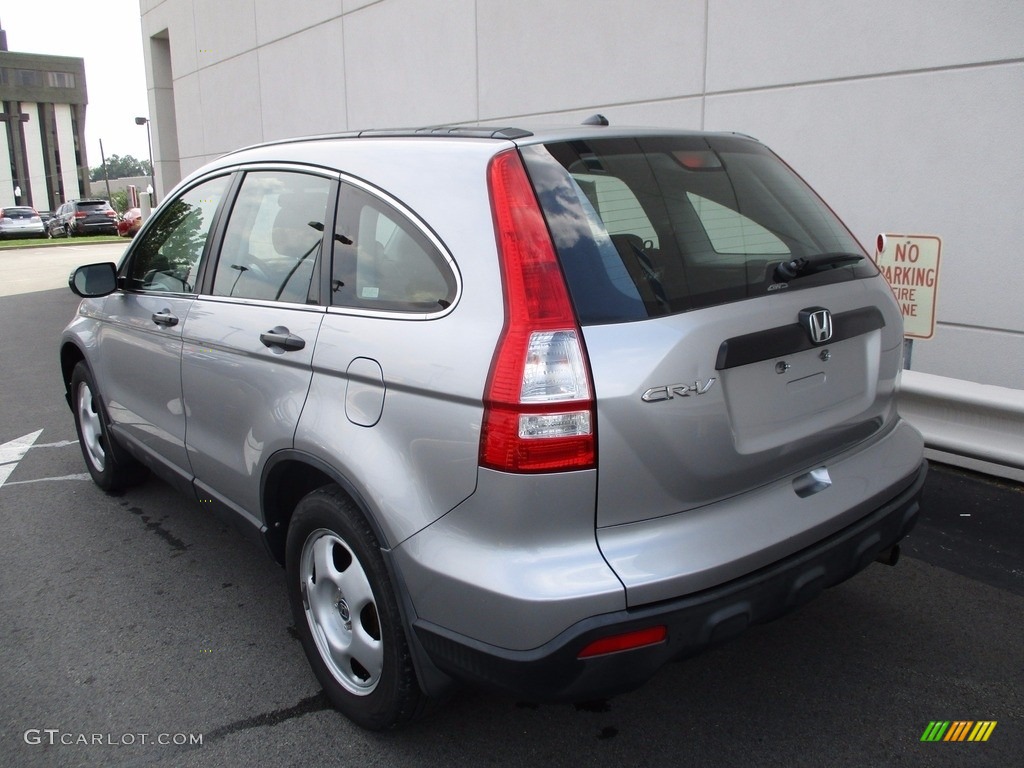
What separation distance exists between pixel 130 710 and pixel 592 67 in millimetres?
6374

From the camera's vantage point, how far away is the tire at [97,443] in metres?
4.61

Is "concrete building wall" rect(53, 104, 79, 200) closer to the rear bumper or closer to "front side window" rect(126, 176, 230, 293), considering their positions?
"front side window" rect(126, 176, 230, 293)

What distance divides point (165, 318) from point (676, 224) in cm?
228

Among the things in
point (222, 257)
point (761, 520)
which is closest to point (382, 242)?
point (222, 257)

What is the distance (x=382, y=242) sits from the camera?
2.56 metres

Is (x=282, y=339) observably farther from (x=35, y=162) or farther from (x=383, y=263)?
(x=35, y=162)

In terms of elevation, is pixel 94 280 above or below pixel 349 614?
above

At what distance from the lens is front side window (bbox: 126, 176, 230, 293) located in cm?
358

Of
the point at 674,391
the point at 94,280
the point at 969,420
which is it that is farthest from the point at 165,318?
the point at 969,420

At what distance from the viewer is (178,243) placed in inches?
150

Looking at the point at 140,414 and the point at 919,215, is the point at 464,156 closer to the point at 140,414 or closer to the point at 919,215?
the point at 140,414

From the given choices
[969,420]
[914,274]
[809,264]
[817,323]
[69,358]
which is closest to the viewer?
[817,323]

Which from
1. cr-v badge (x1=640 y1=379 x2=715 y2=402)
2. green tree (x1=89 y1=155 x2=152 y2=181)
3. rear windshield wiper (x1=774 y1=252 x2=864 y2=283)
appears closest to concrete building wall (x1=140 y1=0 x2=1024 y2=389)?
rear windshield wiper (x1=774 y1=252 x2=864 y2=283)

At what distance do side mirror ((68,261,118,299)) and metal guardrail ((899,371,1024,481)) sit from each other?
13.3 feet
